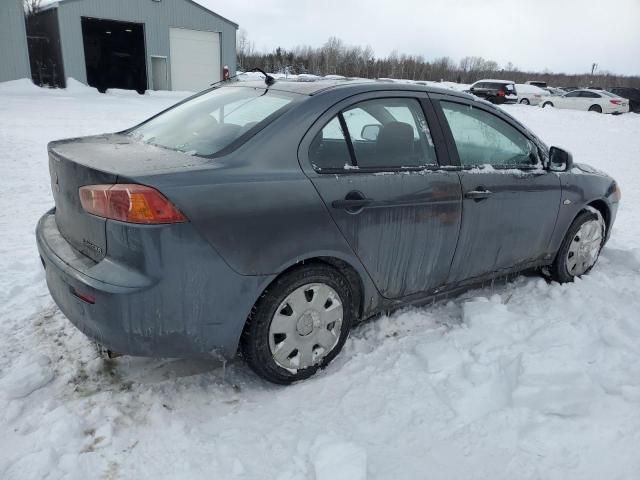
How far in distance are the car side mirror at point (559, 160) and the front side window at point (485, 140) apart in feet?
0.46

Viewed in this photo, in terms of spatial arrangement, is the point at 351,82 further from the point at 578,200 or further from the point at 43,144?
the point at 43,144

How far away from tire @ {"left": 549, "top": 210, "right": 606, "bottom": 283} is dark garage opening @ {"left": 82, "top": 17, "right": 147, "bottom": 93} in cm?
2304

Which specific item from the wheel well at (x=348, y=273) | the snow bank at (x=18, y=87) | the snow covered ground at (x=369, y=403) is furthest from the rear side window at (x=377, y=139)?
the snow bank at (x=18, y=87)

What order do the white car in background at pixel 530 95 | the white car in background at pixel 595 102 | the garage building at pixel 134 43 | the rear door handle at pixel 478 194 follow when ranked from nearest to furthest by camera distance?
the rear door handle at pixel 478 194 < the garage building at pixel 134 43 < the white car in background at pixel 595 102 < the white car in background at pixel 530 95

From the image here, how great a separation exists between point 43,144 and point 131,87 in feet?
56.8

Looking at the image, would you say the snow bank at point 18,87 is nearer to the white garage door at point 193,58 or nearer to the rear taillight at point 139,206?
the white garage door at point 193,58

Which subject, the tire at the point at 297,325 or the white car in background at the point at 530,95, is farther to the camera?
the white car in background at the point at 530,95

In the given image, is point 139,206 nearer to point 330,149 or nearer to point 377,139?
point 330,149

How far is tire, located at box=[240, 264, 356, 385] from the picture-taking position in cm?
260

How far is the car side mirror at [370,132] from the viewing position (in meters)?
2.97

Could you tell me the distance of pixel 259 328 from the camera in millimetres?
2596

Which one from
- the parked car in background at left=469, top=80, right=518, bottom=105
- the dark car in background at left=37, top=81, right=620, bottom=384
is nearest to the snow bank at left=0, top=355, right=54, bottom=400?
the dark car in background at left=37, top=81, right=620, bottom=384

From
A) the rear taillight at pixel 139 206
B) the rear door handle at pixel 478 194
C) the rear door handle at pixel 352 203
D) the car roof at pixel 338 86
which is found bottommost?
the rear door handle at pixel 478 194

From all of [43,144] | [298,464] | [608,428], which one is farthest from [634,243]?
[43,144]
